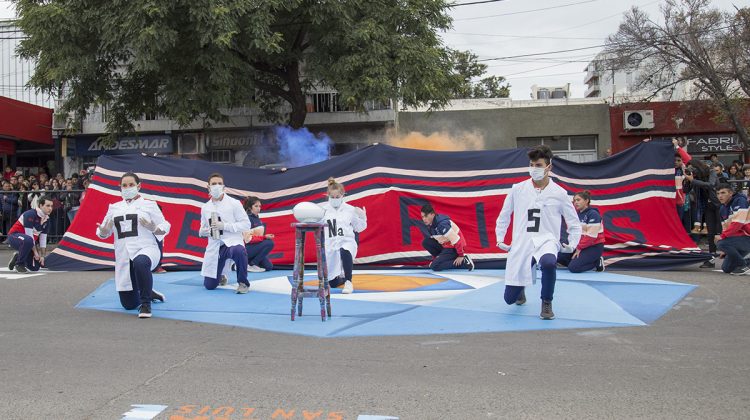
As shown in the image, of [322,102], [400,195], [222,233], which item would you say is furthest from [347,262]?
[322,102]

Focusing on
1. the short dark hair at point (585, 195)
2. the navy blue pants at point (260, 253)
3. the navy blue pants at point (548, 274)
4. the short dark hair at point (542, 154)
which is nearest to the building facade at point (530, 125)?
the short dark hair at point (585, 195)

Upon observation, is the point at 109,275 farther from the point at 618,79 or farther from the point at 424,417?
the point at 618,79

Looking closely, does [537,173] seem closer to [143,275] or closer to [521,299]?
[521,299]

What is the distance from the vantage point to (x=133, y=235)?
7695mm

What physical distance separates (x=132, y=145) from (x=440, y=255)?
18.7 metres

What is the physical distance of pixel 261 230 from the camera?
9.66m

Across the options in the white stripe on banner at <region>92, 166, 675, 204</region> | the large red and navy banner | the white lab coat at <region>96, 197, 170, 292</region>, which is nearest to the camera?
the white lab coat at <region>96, 197, 170, 292</region>

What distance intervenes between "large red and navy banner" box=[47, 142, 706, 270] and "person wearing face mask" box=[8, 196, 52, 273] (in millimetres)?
323

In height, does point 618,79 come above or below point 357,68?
above

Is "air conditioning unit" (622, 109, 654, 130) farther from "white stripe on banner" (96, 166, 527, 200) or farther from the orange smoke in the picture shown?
"white stripe on banner" (96, 166, 527, 200)

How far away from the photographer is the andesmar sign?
86.0 ft

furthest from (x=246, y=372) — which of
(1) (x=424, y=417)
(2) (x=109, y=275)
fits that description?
(2) (x=109, y=275)

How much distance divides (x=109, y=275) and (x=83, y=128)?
56.8 ft

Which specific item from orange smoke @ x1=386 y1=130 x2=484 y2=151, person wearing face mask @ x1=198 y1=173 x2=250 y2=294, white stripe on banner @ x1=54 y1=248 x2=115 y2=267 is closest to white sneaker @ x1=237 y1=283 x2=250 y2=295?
person wearing face mask @ x1=198 y1=173 x2=250 y2=294
